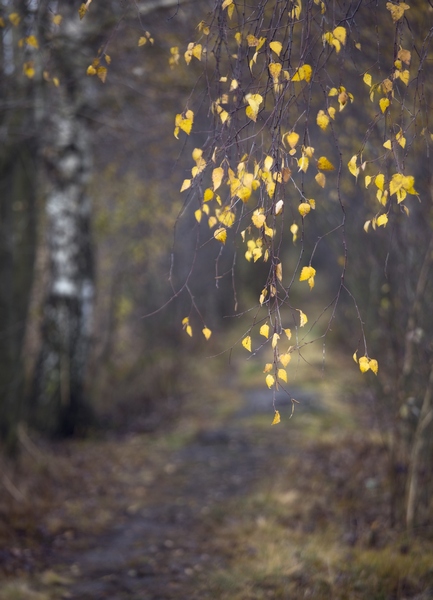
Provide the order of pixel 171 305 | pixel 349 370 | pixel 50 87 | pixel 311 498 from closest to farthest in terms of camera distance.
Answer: pixel 311 498, pixel 50 87, pixel 349 370, pixel 171 305

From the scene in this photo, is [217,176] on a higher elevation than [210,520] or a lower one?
higher

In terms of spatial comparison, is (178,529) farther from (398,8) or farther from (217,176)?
(398,8)

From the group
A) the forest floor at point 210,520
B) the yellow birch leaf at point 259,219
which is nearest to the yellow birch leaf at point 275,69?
the yellow birch leaf at point 259,219

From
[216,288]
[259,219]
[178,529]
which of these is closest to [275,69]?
[259,219]

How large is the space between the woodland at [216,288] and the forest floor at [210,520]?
26 mm

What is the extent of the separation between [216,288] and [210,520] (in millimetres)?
2615

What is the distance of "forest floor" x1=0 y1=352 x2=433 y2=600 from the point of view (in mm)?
4184

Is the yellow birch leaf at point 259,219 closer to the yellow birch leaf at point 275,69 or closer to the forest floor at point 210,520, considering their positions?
the yellow birch leaf at point 275,69

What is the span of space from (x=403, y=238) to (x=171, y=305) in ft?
32.9

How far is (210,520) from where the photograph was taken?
5543 mm

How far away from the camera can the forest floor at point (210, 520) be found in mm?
4184

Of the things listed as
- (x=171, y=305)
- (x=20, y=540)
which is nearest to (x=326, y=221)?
(x=20, y=540)

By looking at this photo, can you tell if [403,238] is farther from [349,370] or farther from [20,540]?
[349,370]

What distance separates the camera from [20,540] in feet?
16.5
